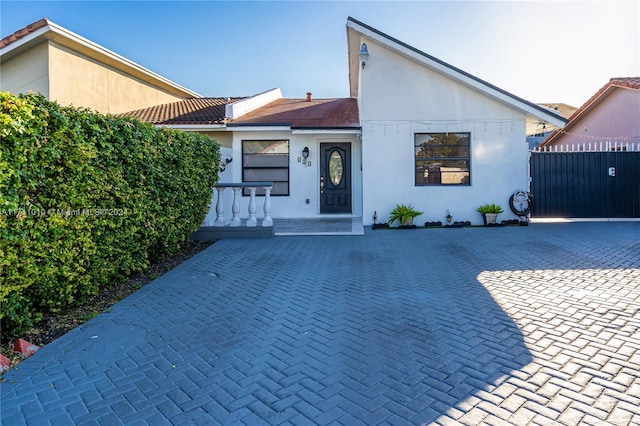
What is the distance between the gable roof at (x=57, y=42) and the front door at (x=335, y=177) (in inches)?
306

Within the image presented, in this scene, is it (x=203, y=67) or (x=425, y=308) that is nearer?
(x=425, y=308)

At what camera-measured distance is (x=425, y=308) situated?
417 centimetres

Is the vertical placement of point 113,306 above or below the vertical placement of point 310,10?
below

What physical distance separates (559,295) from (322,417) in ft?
12.2

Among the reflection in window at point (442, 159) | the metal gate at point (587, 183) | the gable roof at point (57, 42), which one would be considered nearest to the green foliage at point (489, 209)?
the reflection in window at point (442, 159)

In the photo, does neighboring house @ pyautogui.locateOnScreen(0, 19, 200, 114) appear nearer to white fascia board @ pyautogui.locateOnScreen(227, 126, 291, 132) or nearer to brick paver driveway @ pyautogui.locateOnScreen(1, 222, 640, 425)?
white fascia board @ pyautogui.locateOnScreen(227, 126, 291, 132)

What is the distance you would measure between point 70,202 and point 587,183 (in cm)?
1321

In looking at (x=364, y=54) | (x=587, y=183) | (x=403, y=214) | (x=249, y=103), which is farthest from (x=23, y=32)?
(x=587, y=183)

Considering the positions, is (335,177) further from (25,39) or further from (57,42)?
(25,39)

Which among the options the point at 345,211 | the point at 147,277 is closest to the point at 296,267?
the point at 147,277

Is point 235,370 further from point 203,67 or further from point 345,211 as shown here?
point 203,67

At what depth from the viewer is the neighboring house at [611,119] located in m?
13.5

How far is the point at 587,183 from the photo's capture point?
11.2 meters

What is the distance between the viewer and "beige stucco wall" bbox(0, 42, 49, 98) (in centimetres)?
1091
